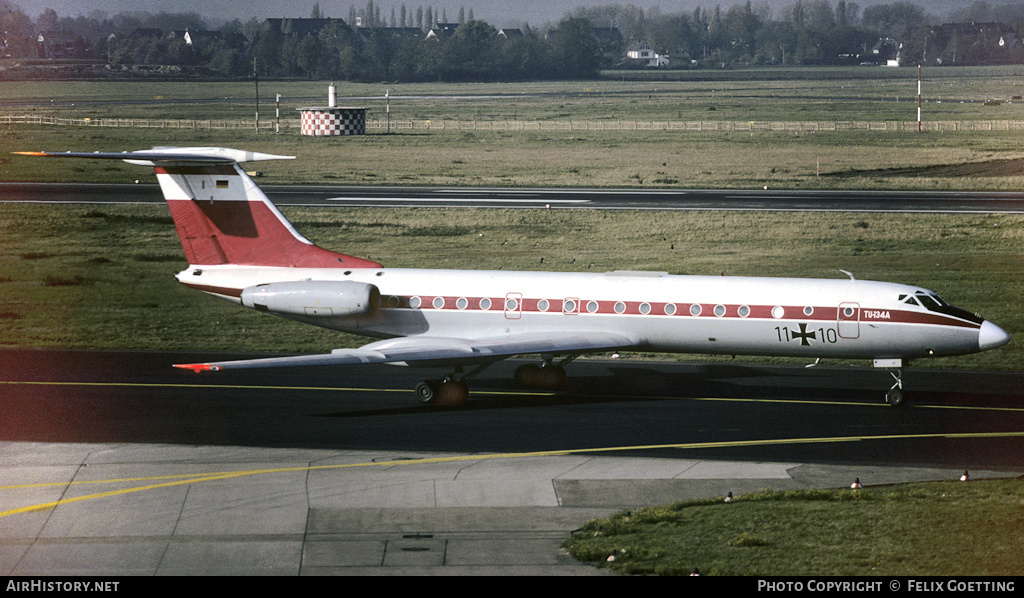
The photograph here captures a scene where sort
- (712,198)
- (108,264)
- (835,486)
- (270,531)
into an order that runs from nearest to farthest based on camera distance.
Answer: (270,531), (835,486), (108,264), (712,198)

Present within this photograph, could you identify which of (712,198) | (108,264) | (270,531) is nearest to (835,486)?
(270,531)

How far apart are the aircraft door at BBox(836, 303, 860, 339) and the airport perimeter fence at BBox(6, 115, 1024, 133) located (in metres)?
90.5

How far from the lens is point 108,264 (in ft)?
166

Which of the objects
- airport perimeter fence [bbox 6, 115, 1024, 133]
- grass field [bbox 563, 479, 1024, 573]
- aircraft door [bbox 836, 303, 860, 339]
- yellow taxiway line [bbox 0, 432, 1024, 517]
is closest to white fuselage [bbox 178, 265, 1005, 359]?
aircraft door [bbox 836, 303, 860, 339]

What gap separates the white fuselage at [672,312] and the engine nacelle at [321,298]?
0.23 meters

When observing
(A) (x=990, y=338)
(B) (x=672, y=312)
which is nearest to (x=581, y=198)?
(B) (x=672, y=312)

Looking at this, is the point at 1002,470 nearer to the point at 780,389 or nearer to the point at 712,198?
the point at 780,389

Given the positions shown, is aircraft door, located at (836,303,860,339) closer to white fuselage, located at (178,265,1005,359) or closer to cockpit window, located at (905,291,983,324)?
white fuselage, located at (178,265,1005,359)

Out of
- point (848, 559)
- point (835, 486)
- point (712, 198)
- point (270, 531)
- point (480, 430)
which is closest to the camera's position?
point (848, 559)

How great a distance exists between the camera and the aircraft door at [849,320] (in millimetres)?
27906

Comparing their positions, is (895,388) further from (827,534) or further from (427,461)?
(427,461)

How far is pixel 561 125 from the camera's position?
426 ft

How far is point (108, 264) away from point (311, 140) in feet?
189

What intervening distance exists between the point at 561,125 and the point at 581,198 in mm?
63180
